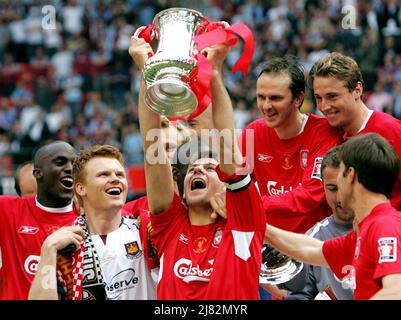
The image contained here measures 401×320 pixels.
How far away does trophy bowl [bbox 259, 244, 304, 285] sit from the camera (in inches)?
222

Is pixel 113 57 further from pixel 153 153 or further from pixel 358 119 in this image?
pixel 153 153

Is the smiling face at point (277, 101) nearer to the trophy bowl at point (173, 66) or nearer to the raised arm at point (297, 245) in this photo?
the raised arm at point (297, 245)

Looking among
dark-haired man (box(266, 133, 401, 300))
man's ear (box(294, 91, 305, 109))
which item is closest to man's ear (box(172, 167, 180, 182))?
man's ear (box(294, 91, 305, 109))

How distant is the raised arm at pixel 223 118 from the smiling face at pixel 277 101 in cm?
129

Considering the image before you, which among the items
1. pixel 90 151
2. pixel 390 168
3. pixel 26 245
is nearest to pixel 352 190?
pixel 390 168

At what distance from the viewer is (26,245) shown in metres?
5.82

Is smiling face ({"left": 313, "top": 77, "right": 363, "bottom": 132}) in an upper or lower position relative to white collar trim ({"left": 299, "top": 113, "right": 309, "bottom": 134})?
upper

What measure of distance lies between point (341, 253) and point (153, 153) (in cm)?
110

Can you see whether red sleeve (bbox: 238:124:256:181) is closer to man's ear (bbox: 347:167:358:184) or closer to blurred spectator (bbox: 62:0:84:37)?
man's ear (bbox: 347:167:358:184)

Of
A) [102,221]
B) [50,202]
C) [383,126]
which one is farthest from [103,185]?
[383,126]

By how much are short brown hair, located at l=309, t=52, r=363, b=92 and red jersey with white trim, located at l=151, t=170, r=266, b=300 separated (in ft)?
4.07

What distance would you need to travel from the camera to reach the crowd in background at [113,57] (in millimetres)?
14609

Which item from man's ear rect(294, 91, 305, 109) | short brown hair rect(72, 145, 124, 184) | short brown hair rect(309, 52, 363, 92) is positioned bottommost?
short brown hair rect(72, 145, 124, 184)

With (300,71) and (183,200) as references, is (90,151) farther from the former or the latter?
(300,71)
